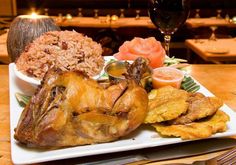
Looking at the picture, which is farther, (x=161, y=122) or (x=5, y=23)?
(x=5, y=23)

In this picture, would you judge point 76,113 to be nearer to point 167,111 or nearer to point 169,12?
point 167,111

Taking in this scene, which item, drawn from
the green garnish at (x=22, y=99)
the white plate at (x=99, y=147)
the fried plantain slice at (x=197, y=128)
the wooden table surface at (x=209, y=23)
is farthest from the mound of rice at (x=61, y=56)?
the wooden table surface at (x=209, y=23)

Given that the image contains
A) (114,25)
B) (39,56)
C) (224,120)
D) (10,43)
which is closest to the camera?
(224,120)

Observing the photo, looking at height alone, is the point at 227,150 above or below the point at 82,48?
below

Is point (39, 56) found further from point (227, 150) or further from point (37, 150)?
point (227, 150)

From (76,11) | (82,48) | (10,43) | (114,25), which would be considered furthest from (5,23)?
(82,48)

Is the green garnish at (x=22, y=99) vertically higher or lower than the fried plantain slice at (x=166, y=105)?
lower

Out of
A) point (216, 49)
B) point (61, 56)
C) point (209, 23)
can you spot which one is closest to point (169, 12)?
point (61, 56)

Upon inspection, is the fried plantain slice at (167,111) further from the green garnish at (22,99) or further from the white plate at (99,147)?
the green garnish at (22,99)
